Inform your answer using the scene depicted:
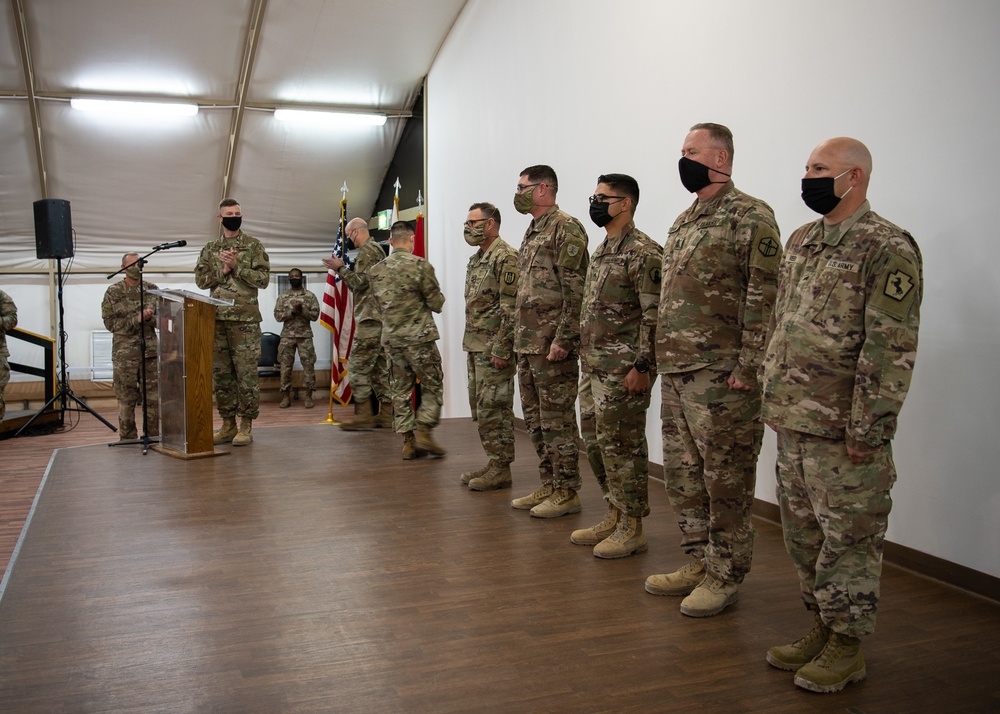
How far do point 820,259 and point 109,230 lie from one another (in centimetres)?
986

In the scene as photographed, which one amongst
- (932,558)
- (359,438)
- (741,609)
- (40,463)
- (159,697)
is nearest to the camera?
(159,697)

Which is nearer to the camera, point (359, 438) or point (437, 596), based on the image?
point (437, 596)

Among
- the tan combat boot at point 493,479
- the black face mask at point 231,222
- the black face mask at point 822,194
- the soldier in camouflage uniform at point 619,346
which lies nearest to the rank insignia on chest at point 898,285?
the black face mask at point 822,194

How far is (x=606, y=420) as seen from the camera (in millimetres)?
3193

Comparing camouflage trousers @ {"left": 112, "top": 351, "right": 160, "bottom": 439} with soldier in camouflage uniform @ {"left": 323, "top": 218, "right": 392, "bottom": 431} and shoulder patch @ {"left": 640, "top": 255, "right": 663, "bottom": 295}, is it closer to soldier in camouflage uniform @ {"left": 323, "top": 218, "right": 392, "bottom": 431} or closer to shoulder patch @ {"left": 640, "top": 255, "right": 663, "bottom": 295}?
soldier in camouflage uniform @ {"left": 323, "top": 218, "right": 392, "bottom": 431}

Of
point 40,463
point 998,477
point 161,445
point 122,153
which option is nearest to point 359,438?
point 161,445

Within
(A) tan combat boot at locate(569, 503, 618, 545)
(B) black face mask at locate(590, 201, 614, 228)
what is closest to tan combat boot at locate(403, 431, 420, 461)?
(A) tan combat boot at locate(569, 503, 618, 545)

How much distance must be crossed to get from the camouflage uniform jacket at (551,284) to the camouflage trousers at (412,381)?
1451 millimetres

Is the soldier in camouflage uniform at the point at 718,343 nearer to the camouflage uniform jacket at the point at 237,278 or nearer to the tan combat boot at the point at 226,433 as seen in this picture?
the camouflage uniform jacket at the point at 237,278

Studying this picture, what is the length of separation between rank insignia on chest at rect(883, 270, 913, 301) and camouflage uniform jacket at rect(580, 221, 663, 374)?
3.57 feet

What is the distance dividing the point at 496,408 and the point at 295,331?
6878 mm

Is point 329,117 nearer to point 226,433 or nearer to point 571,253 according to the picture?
point 226,433

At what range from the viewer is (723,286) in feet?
8.69

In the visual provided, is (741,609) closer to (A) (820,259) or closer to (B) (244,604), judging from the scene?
(A) (820,259)
